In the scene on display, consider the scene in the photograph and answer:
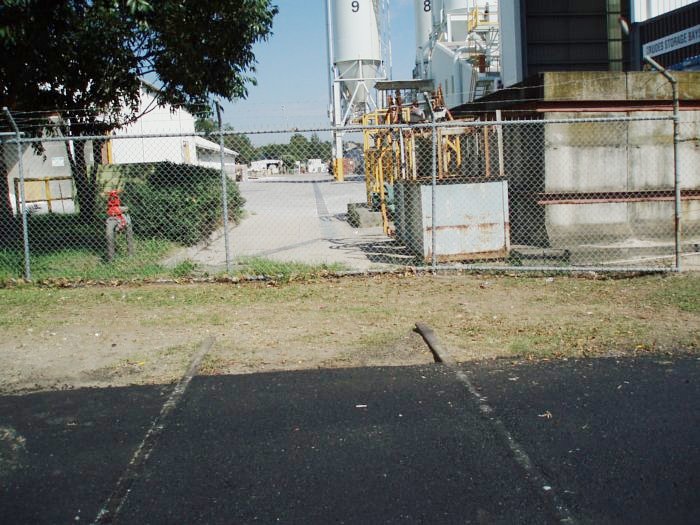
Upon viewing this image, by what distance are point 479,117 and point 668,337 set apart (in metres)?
9.21

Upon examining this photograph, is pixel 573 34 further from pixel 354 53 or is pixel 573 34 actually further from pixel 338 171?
pixel 354 53

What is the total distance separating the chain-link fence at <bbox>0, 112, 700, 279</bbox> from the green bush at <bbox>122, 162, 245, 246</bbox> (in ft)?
0.09

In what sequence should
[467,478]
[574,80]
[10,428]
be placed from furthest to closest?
[574,80], [10,428], [467,478]

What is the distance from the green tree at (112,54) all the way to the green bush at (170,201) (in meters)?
1.23

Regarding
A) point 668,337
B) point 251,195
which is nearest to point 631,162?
point 668,337

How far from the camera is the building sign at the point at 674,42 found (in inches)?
784

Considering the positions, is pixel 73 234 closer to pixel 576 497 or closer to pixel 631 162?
pixel 631 162

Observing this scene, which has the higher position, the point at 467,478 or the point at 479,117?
the point at 479,117

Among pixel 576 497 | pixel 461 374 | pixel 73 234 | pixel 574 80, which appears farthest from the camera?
pixel 73 234

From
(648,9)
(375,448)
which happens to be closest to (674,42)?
(648,9)

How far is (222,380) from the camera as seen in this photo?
5.70 m

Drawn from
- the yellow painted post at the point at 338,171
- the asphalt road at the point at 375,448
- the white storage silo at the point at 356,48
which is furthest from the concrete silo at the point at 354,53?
the asphalt road at the point at 375,448

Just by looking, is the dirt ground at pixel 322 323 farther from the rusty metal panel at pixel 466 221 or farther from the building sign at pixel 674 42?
the building sign at pixel 674 42

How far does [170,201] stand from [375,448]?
975cm
